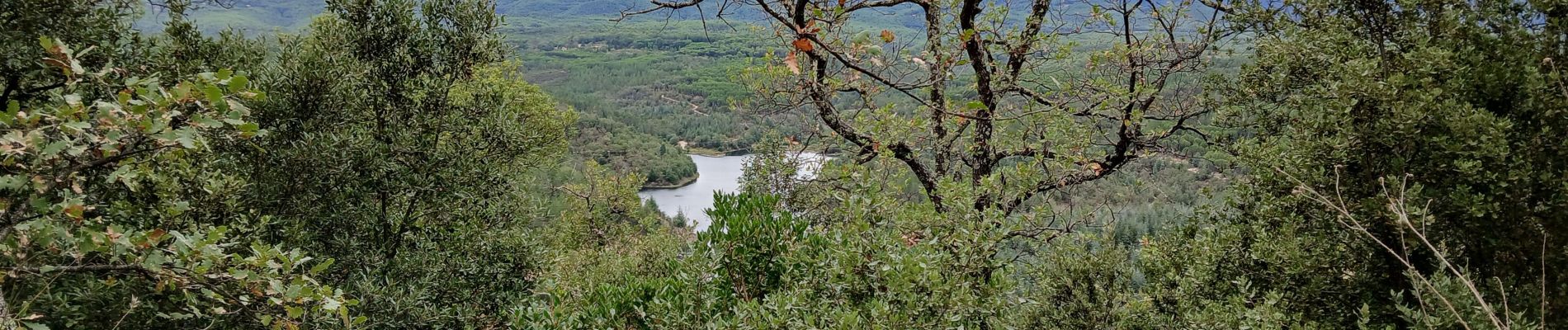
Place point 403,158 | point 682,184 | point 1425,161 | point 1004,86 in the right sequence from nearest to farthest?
point 1425,161, point 1004,86, point 403,158, point 682,184

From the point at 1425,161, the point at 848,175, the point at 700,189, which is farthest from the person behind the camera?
the point at 700,189

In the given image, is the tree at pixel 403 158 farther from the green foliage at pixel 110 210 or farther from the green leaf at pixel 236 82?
the green leaf at pixel 236 82

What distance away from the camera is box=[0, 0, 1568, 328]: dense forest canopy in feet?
9.77

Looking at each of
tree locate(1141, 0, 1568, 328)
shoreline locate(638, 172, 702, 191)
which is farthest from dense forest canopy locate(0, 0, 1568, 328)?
shoreline locate(638, 172, 702, 191)

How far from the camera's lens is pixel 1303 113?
4.16 meters

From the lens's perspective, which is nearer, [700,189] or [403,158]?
[403,158]

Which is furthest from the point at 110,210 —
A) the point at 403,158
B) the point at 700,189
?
the point at 700,189

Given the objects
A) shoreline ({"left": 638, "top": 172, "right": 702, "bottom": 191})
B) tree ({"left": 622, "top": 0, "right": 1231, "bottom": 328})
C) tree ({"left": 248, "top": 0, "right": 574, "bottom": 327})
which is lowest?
shoreline ({"left": 638, "top": 172, "right": 702, "bottom": 191})

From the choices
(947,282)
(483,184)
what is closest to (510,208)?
(483,184)

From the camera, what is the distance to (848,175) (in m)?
3.83

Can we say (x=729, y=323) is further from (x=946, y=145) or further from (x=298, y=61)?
(x=298, y=61)

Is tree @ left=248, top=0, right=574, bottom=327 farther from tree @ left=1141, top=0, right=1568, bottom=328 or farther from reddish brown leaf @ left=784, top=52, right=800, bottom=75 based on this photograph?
tree @ left=1141, top=0, right=1568, bottom=328

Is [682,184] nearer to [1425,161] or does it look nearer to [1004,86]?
[1004,86]

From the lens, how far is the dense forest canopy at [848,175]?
2.98 m
